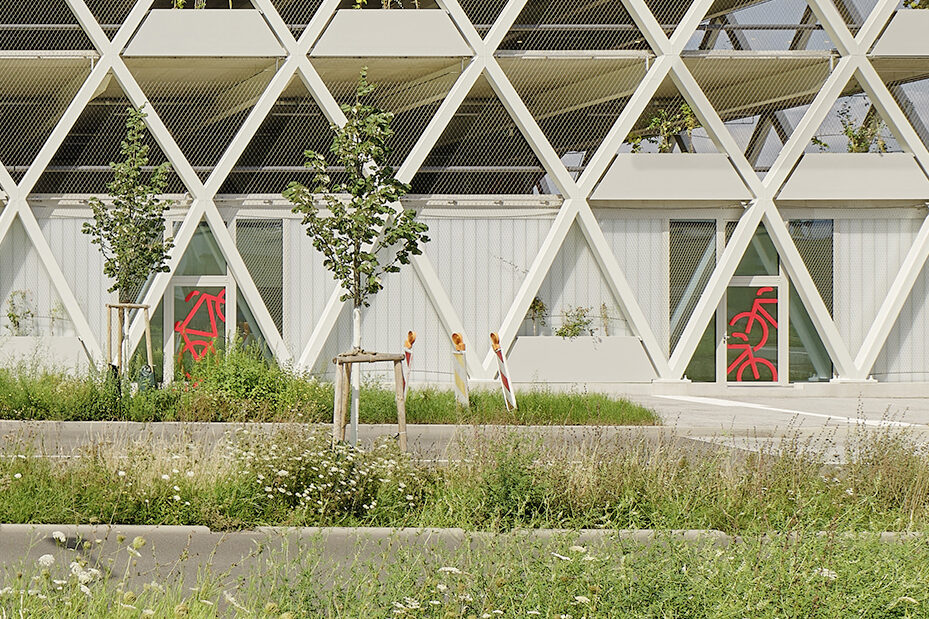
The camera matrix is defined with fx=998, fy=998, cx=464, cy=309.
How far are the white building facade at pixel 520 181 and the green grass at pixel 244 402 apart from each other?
5280 mm

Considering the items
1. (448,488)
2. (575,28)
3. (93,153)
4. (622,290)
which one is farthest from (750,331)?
(448,488)

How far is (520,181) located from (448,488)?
52.2 feet

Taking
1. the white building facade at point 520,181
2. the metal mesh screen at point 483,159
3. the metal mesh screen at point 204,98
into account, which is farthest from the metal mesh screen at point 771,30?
the metal mesh screen at point 204,98

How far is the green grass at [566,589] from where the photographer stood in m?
4.43

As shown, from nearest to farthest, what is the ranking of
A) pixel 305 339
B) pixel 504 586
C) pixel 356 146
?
pixel 504 586 < pixel 356 146 < pixel 305 339

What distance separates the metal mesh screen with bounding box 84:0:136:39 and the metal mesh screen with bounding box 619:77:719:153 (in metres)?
11.8

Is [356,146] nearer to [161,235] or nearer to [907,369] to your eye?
[161,235]

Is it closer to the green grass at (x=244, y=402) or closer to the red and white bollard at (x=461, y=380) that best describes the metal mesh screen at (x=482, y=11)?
the red and white bollard at (x=461, y=380)

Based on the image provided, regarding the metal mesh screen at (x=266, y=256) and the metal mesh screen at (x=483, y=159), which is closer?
the metal mesh screen at (x=266, y=256)

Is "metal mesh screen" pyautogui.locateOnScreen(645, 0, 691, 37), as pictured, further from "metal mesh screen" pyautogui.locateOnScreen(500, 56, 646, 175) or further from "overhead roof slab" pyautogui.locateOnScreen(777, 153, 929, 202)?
"overhead roof slab" pyautogui.locateOnScreen(777, 153, 929, 202)

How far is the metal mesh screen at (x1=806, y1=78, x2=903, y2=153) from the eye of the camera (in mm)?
23375

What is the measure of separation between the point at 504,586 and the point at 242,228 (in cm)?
1876

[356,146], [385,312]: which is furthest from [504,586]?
[385,312]

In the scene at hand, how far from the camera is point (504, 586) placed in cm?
471
